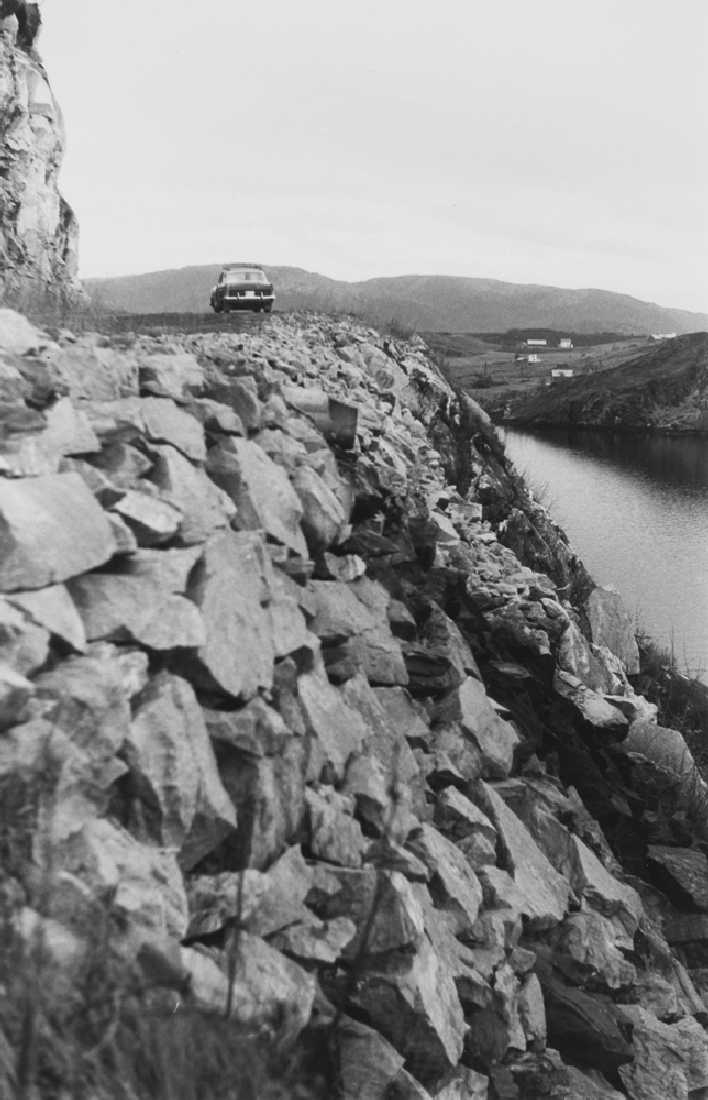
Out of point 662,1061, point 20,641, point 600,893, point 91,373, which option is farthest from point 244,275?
point 20,641

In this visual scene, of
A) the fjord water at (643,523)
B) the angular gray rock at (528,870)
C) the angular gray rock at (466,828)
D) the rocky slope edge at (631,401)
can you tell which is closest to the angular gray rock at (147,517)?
the angular gray rock at (466,828)

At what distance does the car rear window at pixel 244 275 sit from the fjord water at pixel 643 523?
1263cm

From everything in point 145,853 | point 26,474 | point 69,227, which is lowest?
point 145,853

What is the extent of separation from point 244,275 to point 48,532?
22.0 m

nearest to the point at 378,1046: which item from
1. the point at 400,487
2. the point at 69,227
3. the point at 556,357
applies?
the point at 400,487

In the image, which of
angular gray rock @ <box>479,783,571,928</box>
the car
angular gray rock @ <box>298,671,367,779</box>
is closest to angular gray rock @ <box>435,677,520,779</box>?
angular gray rock @ <box>479,783,571,928</box>

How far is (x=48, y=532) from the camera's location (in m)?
5.53

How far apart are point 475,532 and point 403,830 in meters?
10.1

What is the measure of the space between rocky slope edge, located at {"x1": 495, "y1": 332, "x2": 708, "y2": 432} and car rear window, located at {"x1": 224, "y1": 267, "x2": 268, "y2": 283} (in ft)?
235

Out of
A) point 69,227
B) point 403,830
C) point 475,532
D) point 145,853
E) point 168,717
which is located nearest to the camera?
point 145,853

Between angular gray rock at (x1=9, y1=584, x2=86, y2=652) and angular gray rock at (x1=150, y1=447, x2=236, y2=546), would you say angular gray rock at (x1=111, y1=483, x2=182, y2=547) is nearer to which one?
angular gray rock at (x1=150, y1=447, x2=236, y2=546)

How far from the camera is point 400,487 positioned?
13.6m

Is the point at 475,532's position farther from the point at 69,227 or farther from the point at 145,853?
the point at 69,227

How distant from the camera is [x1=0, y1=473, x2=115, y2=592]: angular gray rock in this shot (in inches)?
208
